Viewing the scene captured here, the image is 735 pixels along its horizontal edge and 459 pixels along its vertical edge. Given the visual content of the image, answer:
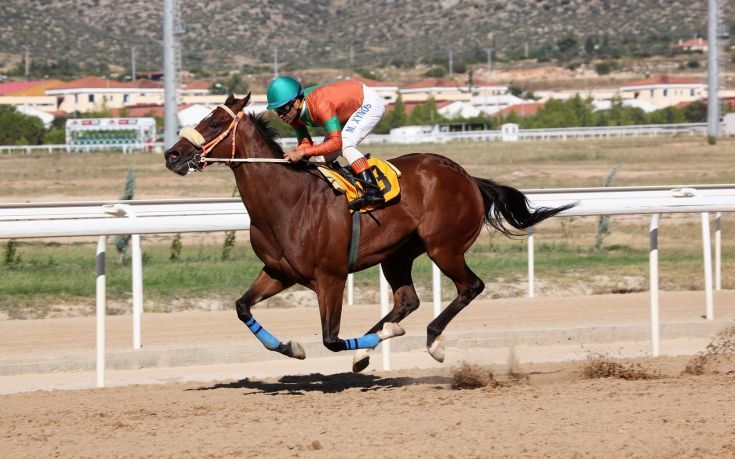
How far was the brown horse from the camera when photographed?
7488mm

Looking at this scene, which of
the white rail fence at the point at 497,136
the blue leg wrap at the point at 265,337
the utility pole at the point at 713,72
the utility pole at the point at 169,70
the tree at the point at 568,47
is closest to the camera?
the blue leg wrap at the point at 265,337

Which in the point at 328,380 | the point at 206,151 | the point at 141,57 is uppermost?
the point at 141,57

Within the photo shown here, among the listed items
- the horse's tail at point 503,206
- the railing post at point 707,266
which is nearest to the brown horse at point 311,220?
the horse's tail at point 503,206

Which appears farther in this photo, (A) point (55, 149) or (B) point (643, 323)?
(A) point (55, 149)

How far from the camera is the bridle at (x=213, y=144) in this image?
7383mm

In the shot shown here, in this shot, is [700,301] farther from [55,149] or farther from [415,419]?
[55,149]

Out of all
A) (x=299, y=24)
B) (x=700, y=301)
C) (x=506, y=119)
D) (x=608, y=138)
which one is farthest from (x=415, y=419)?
(x=299, y=24)

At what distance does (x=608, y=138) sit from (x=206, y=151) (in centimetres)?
5527

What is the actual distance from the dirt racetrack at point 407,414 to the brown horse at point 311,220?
1.68 ft

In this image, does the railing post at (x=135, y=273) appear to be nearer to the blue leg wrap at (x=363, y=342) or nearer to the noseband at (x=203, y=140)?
the noseband at (x=203, y=140)

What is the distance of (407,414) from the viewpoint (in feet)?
22.0

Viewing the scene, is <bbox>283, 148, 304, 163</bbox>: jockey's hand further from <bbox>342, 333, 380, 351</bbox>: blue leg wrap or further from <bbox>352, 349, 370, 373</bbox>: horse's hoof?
<bbox>352, 349, 370, 373</bbox>: horse's hoof

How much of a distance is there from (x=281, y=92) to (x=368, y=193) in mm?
819

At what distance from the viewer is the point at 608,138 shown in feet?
200
